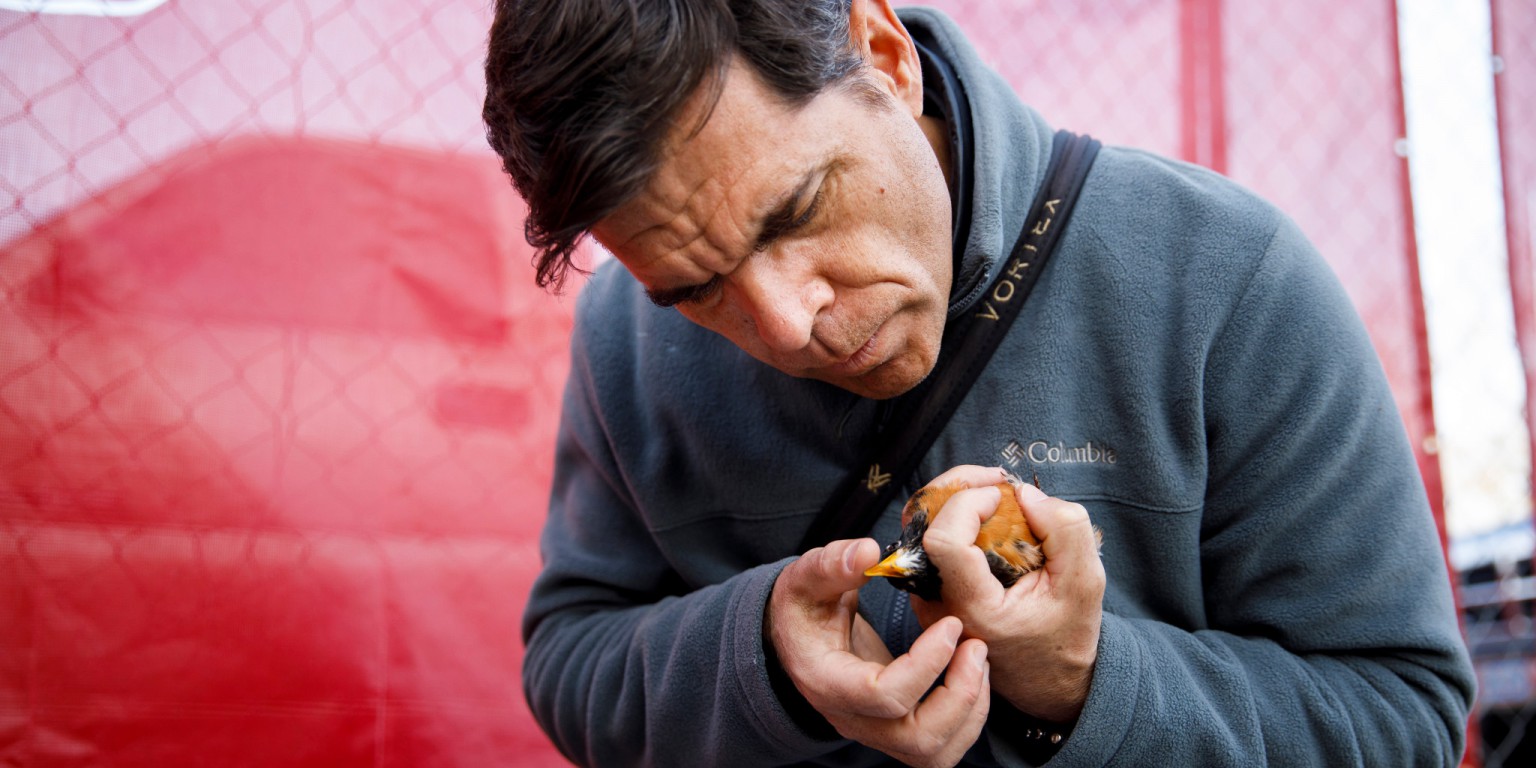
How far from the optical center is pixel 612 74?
1.08 metres

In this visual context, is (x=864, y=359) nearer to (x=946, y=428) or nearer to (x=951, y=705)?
(x=946, y=428)

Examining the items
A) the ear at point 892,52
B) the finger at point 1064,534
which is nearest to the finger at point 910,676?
the finger at point 1064,534

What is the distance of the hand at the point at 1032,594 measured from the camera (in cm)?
107

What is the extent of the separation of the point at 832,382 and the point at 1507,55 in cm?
304

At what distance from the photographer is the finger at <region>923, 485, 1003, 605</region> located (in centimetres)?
106

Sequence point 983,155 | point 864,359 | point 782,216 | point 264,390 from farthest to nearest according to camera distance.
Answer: point 264,390, point 983,155, point 864,359, point 782,216

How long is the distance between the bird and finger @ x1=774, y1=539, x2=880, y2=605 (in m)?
0.02

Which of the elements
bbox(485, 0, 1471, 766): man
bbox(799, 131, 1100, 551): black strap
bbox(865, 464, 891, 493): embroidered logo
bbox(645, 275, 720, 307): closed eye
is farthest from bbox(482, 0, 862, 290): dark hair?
bbox(865, 464, 891, 493): embroidered logo

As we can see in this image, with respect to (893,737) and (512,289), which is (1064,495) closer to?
(893,737)

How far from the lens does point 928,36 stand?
1544mm

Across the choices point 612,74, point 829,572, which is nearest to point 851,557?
point 829,572

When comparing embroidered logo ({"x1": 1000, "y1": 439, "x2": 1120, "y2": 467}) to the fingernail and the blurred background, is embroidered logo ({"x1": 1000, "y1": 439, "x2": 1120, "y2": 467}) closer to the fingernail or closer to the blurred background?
the fingernail

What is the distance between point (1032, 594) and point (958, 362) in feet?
1.28

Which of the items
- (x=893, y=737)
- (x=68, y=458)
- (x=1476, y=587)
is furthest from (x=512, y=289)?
(x=1476, y=587)
